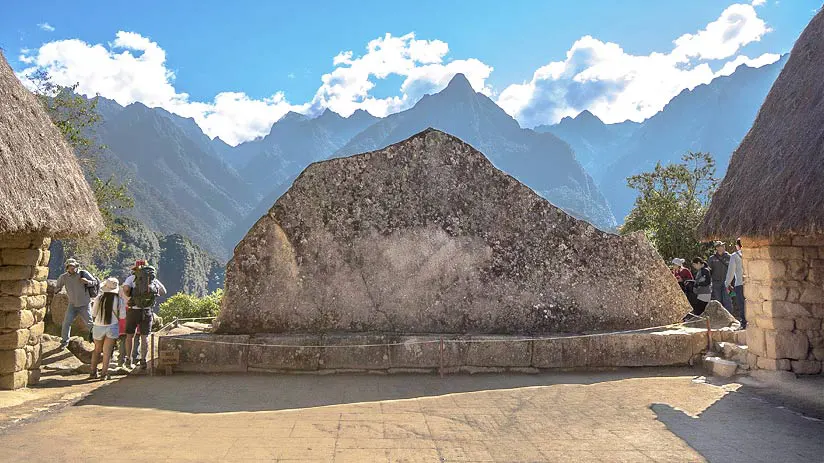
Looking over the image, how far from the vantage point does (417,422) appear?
5.02 m

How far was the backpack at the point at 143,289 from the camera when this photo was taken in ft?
25.1

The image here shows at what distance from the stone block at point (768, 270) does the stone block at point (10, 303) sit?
868 cm

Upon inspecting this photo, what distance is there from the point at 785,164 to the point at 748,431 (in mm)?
3189

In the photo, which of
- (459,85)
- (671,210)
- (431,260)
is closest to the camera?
(431,260)

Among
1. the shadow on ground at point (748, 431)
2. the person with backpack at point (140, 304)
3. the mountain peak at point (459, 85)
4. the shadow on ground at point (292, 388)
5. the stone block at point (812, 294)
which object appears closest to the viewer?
the shadow on ground at point (748, 431)

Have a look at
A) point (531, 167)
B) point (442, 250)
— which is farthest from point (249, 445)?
point (531, 167)

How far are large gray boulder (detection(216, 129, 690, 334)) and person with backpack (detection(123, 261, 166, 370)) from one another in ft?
3.91

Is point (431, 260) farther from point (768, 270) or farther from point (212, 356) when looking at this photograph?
point (768, 270)

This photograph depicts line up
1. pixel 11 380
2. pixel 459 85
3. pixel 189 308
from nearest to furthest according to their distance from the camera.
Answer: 1. pixel 11 380
2. pixel 189 308
3. pixel 459 85

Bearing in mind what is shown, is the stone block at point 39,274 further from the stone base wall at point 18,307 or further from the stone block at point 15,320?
the stone block at point 15,320

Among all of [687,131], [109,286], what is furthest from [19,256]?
[687,131]

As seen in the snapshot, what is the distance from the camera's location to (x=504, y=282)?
25.0 feet

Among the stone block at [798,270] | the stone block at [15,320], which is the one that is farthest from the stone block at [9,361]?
the stone block at [798,270]

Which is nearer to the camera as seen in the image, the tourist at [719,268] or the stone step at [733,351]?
the stone step at [733,351]
